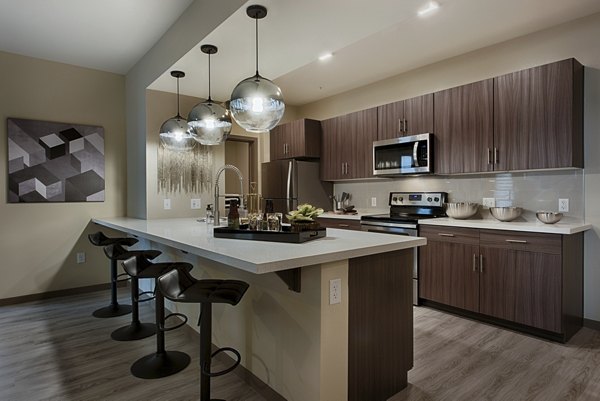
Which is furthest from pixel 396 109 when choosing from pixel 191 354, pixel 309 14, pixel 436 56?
pixel 191 354

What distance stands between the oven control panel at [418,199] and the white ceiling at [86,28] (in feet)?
9.92

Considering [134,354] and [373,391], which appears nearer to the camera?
[373,391]

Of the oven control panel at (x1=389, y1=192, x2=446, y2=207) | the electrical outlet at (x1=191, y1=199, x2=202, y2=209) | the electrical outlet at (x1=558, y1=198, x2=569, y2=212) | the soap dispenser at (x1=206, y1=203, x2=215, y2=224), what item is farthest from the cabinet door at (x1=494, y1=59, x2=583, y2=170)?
the electrical outlet at (x1=191, y1=199, x2=202, y2=209)

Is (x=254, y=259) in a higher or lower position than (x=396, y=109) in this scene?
lower

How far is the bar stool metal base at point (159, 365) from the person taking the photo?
2271mm

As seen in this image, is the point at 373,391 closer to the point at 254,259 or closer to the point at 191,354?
the point at 254,259

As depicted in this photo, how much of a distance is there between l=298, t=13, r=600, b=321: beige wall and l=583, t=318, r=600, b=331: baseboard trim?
0.03 metres

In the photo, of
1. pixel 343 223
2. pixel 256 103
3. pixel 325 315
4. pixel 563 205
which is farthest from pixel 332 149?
pixel 325 315

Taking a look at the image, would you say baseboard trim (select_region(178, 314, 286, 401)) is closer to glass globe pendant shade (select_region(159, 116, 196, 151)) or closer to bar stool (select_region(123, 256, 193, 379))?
bar stool (select_region(123, 256, 193, 379))

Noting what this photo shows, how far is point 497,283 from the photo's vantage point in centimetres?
302

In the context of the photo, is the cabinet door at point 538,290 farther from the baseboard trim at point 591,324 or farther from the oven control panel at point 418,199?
the oven control panel at point 418,199

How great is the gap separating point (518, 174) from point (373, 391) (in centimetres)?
262

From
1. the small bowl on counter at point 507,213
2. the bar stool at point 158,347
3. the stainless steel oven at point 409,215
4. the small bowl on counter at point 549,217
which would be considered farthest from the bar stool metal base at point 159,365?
the small bowl on counter at point 549,217

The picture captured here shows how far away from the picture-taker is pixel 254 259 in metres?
1.44
